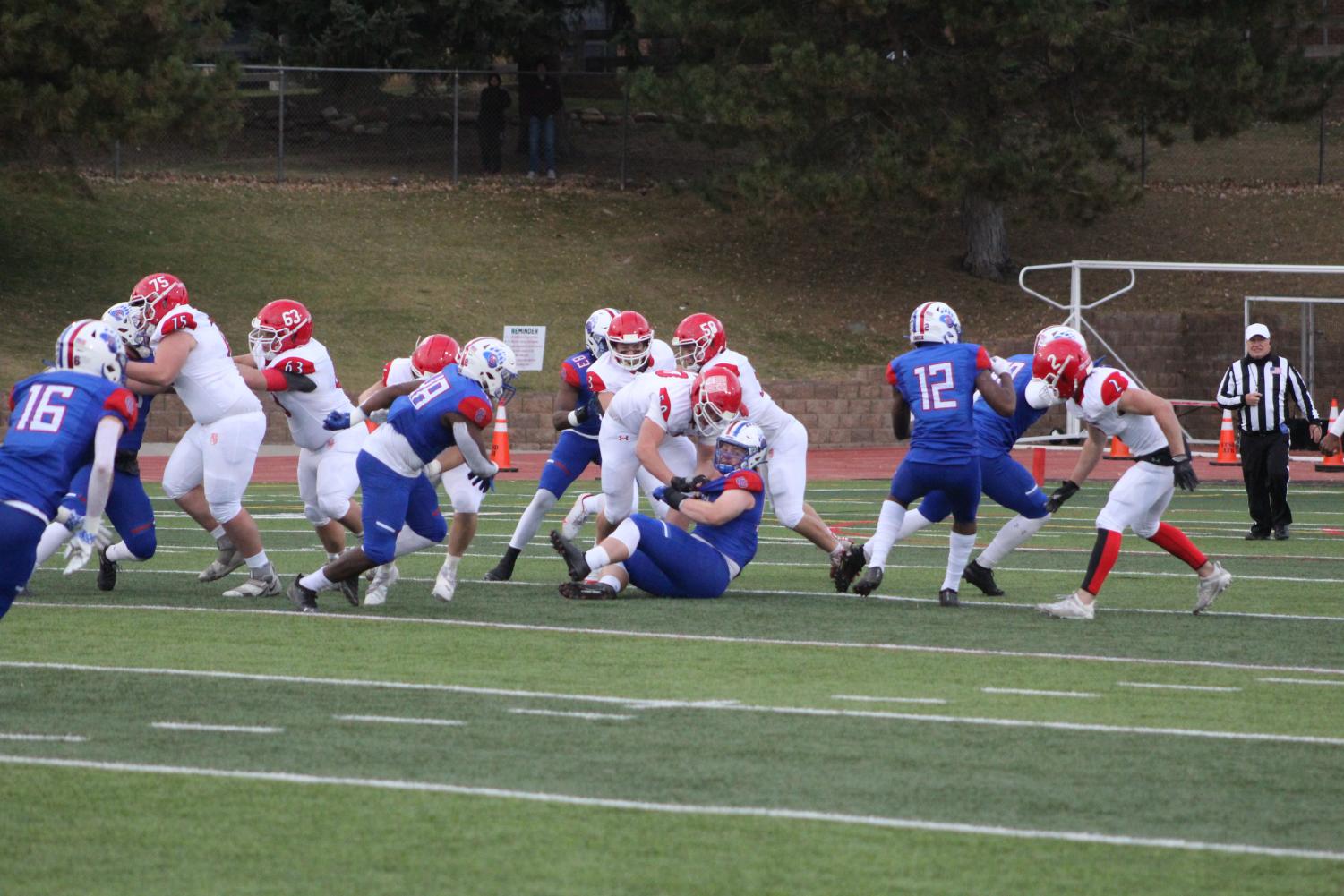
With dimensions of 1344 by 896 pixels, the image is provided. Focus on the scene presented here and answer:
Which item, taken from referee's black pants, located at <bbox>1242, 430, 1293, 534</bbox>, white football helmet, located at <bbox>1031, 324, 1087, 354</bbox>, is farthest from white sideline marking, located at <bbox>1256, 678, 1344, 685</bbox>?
referee's black pants, located at <bbox>1242, 430, 1293, 534</bbox>

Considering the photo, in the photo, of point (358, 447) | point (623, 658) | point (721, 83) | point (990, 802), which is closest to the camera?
point (990, 802)

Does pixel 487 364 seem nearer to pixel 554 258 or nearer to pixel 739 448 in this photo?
pixel 739 448

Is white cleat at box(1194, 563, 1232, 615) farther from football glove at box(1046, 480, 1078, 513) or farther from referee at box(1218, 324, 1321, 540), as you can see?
referee at box(1218, 324, 1321, 540)

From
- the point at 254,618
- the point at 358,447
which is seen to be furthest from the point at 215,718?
the point at 358,447

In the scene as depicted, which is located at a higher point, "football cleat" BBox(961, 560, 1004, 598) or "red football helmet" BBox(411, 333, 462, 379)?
"red football helmet" BBox(411, 333, 462, 379)

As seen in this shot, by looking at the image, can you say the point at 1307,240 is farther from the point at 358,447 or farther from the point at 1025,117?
the point at 358,447

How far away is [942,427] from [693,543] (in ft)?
4.95

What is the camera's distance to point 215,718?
7.10 m

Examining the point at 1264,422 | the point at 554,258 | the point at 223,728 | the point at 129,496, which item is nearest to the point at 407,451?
the point at 129,496

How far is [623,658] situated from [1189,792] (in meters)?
3.19

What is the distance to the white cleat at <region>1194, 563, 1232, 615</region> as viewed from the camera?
1027cm

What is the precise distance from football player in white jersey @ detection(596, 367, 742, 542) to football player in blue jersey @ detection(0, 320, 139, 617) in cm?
334

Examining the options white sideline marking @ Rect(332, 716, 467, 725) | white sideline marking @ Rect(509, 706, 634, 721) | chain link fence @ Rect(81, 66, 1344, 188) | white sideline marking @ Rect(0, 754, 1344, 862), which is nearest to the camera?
white sideline marking @ Rect(0, 754, 1344, 862)

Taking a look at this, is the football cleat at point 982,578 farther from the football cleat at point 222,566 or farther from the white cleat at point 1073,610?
the football cleat at point 222,566
